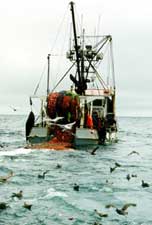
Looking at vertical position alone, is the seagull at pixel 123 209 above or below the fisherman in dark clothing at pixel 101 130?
above

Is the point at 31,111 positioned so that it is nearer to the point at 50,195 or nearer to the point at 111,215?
the point at 50,195

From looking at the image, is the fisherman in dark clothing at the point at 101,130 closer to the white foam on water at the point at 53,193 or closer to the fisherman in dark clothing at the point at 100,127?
the fisherman in dark clothing at the point at 100,127

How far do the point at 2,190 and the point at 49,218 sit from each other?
495 centimetres

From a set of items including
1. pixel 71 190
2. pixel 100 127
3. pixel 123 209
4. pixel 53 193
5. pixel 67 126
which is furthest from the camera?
pixel 100 127

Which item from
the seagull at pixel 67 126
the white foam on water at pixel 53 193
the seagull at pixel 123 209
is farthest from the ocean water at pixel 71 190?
the seagull at pixel 67 126

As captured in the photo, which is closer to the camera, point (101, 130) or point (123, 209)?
point (123, 209)

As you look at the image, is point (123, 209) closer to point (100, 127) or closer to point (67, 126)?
point (67, 126)

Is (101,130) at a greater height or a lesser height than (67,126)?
lesser

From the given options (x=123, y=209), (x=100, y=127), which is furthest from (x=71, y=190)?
(x=100, y=127)

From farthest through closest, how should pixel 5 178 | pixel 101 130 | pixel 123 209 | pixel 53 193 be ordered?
1. pixel 101 130
2. pixel 5 178
3. pixel 53 193
4. pixel 123 209

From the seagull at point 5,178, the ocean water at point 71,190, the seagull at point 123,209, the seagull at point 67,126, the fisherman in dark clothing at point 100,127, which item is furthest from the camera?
the fisherman in dark clothing at point 100,127

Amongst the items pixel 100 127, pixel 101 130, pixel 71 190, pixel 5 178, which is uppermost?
pixel 71 190

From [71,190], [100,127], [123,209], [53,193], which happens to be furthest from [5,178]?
[100,127]

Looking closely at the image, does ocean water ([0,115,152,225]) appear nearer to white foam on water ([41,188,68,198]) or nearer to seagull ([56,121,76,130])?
white foam on water ([41,188,68,198])
